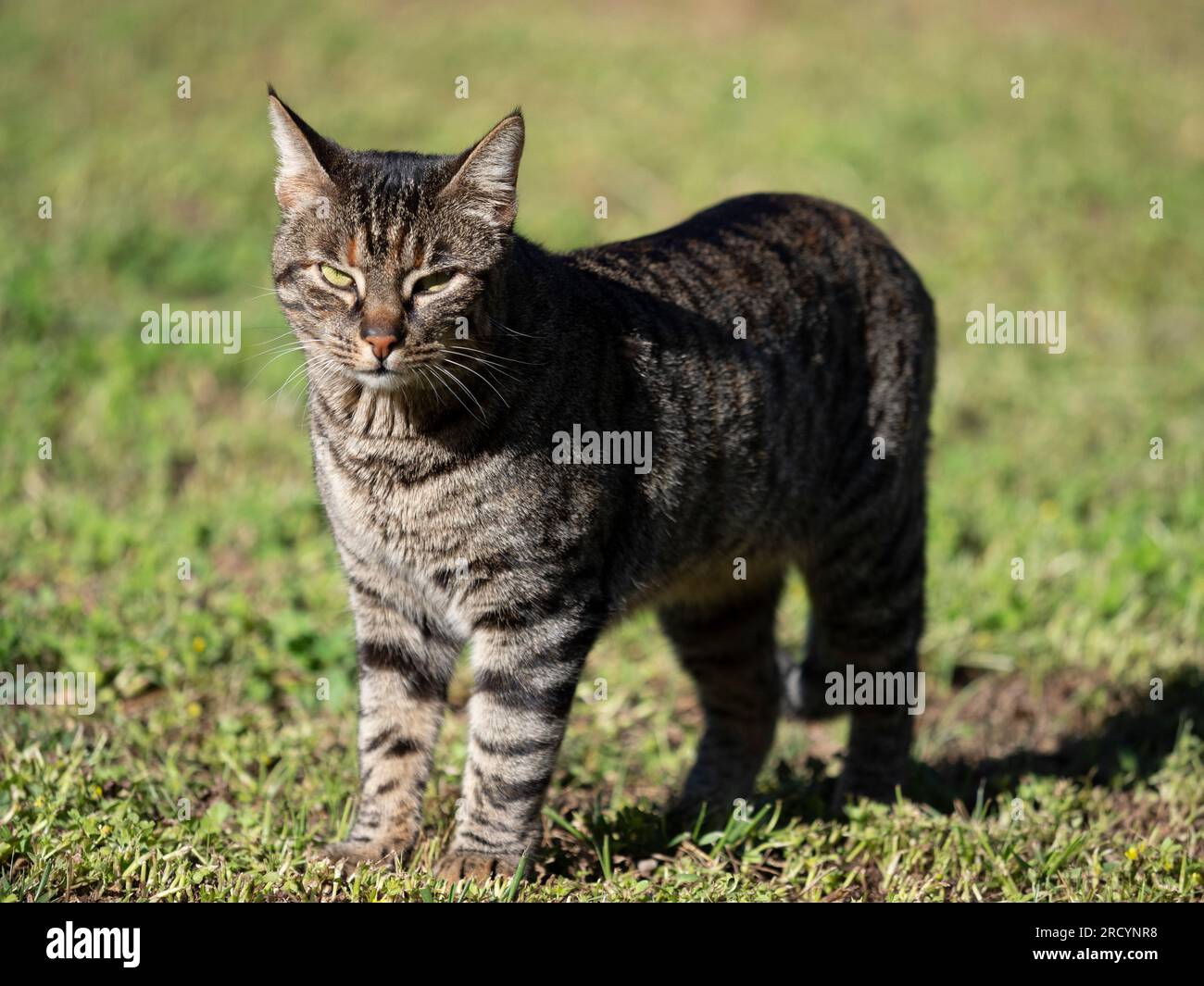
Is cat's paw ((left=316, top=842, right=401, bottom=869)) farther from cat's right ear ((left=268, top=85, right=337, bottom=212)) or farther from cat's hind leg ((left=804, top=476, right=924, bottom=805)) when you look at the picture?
cat's right ear ((left=268, top=85, right=337, bottom=212))

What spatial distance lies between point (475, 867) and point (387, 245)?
1.51m

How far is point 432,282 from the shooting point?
10.6 feet

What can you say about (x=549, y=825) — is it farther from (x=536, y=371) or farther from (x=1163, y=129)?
(x=1163, y=129)

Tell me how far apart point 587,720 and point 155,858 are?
1.82m

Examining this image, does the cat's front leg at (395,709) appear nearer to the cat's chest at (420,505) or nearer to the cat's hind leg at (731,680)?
the cat's chest at (420,505)

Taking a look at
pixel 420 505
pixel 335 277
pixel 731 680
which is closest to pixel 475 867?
pixel 420 505

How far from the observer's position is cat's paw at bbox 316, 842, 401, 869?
3.51 m

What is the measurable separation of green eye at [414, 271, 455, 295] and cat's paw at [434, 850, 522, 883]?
1.38 m

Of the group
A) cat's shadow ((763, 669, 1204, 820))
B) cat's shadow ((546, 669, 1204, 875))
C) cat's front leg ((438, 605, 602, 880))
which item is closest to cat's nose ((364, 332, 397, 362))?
cat's front leg ((438, 605, 602, 880))

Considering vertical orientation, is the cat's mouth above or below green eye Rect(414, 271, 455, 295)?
below

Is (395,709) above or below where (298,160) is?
below

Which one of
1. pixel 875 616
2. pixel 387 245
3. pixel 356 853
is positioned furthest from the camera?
pixel 875 616

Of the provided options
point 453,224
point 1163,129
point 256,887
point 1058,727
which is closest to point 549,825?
point 256,887

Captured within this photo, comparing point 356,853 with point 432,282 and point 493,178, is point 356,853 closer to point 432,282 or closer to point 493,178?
point 432,282
